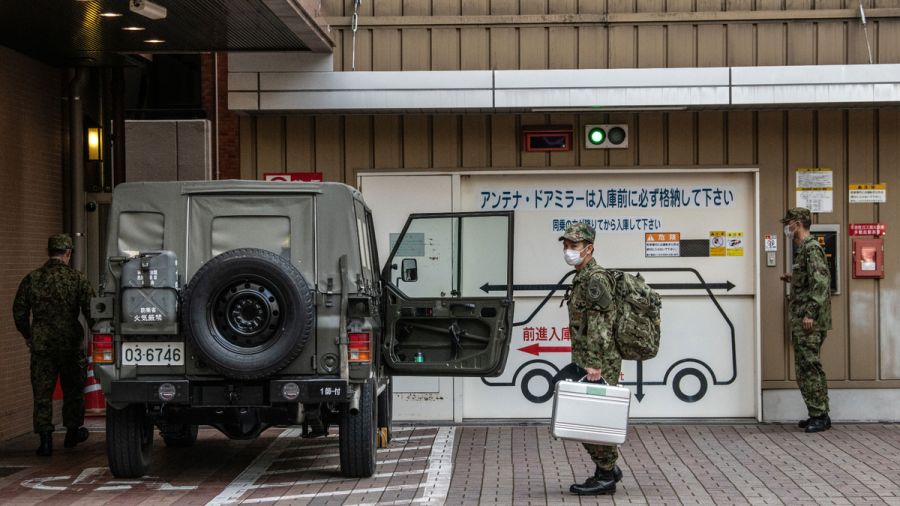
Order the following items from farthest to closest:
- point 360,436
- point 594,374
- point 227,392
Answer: point 360,436, point 227,392, point 594,374

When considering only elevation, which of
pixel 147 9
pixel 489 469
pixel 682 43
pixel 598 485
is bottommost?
pixel 489 469

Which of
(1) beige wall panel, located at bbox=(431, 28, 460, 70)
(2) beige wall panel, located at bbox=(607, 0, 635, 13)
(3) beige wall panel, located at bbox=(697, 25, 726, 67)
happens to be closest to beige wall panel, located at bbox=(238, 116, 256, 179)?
(1) beige wall panel, located at bbox=(431, 28, 460, 70)

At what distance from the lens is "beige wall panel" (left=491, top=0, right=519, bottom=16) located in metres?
12.4

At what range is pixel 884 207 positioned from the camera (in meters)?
12.5

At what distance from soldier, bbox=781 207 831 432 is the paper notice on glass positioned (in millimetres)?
550

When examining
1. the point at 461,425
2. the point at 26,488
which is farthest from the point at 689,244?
the point at 26,488

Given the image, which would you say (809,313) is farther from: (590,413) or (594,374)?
(590,413)

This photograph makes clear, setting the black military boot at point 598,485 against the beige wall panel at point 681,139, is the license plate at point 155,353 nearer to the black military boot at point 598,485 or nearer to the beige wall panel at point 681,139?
the black military boot at point 598,485

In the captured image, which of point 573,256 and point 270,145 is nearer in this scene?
point 573,256

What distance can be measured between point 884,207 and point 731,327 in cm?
188

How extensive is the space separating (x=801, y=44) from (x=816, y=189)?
4.59 ft

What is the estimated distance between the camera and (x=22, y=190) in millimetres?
12180

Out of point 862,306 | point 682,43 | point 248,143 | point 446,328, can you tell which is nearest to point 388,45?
point 248,143

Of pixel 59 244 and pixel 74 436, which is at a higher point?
pixel 59 244
